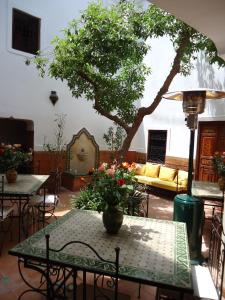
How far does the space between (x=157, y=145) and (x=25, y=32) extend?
15.3 feet

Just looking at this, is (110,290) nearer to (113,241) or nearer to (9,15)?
(113,241)

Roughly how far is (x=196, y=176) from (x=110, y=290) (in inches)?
187

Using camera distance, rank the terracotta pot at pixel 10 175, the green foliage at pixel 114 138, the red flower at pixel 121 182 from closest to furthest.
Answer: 1. the red flower at pixel 121 182
2. the terracotta pot at pixel 10 175
3. the green foliage at pixel 114 138

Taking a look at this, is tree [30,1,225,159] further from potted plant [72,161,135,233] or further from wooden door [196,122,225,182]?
potted plant [72,161,135,233]

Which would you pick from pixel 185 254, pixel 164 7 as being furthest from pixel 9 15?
pixel 185 254

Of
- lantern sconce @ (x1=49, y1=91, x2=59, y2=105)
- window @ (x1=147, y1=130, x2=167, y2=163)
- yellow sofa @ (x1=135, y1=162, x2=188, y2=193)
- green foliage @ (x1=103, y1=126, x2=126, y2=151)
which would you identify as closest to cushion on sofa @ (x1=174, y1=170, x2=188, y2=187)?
yellow sofa @ (x1=135, y1=162, x2=188, y2=193)

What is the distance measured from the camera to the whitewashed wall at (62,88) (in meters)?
6.05

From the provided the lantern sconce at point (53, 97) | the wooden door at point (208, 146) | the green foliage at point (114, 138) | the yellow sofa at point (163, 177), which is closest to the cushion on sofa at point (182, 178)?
the yellow sofa at point (163, 177)

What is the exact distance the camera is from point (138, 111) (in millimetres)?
5000

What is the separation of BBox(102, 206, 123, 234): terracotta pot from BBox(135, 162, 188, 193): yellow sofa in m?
3.75

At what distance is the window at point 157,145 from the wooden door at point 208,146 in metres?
1.31

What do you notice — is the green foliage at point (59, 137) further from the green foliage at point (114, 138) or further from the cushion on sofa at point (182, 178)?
the cushion on sofa at point (182, 178)

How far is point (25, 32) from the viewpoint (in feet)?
21.2

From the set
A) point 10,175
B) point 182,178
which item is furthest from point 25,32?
point 182,178
